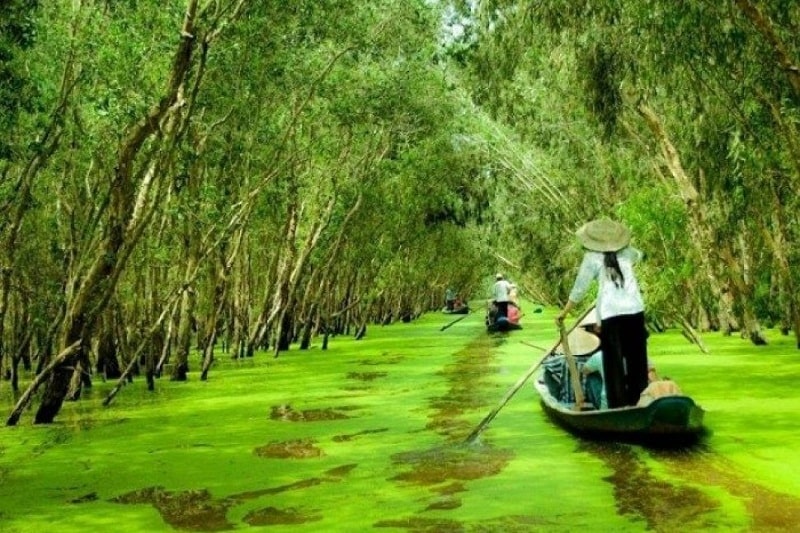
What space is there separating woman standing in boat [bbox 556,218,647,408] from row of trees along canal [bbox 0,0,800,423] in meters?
3.74

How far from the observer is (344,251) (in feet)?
111

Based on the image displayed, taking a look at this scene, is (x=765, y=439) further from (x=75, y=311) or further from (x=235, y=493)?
(x=75, y=311)

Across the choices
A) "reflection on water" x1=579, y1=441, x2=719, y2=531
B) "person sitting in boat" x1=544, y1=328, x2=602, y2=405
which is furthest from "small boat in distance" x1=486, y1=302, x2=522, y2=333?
"reflection on water" x1=579, y1=441, x2=719, y2=531

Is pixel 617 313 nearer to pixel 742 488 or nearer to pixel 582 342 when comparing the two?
pixel 582 342

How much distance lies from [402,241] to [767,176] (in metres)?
22.8

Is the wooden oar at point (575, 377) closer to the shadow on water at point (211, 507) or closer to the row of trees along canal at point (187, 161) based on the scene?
the shadow on water at point (211, 507)

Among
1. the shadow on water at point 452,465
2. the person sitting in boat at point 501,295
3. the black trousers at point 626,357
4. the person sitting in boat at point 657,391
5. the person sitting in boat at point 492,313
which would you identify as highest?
the person sitting in boat at point 501,295

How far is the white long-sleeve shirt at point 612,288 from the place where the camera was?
29.9 feet

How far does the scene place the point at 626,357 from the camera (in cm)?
905

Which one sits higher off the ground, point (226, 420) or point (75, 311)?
point (75, 311)

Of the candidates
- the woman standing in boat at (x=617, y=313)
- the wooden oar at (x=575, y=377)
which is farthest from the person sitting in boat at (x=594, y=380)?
the woman standing in boat at (x=617, y=313)

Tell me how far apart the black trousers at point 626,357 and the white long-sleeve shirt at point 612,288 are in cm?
→ 8

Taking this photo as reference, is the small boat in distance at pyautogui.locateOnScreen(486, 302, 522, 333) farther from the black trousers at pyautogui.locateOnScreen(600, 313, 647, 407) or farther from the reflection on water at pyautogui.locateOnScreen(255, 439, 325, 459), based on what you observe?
the black trousers at pyautogui.locateOnScreen(600, 313, 647, 407)

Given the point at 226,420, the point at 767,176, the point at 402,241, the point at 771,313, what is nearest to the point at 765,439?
the point at 226,420
